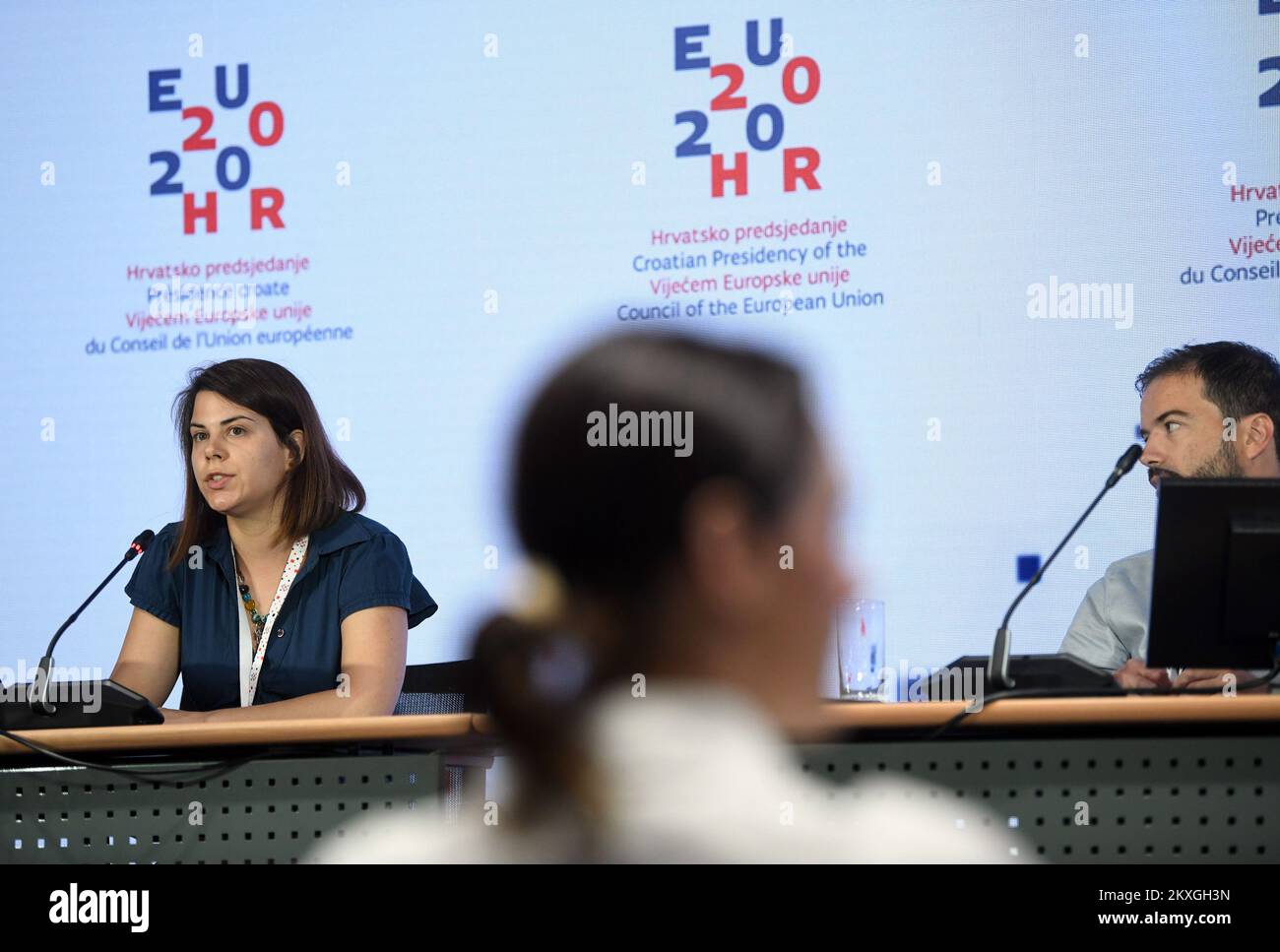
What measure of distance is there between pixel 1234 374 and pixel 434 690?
1.81m

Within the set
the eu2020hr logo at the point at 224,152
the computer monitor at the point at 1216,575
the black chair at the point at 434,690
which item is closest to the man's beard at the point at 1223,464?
the computer monitor at the point at 1216,575

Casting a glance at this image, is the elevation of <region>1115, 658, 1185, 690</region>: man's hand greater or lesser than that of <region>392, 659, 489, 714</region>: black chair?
greater

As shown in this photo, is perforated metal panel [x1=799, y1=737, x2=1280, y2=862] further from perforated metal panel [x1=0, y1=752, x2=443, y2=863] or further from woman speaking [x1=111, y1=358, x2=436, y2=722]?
woman speaking [x1=111, y1=358, x2=436, y2=722]

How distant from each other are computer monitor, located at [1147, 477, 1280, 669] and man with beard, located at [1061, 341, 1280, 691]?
1.01m

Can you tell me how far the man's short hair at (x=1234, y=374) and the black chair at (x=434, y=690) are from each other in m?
1.65

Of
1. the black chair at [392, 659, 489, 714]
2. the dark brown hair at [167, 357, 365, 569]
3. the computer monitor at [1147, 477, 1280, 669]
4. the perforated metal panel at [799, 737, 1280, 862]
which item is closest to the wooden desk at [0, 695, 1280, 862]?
the perforated metal panel at [799, 737, 1280, 862]

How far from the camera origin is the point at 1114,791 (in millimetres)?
1555

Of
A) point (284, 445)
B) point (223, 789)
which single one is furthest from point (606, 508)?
point (284, 445)

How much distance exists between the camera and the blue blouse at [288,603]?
2.51 meters

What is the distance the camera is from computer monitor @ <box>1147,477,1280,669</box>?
5.47 feet

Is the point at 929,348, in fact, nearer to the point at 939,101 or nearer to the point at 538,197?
the point at 939,101
